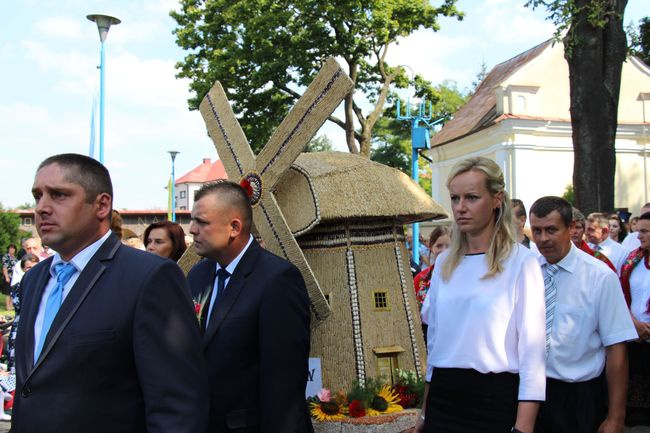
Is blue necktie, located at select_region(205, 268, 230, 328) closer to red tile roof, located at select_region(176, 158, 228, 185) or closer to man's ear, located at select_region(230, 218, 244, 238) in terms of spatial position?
man's ear, located at select_region(230, 218, 244, 238)

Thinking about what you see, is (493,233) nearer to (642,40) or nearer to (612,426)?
(612,426)

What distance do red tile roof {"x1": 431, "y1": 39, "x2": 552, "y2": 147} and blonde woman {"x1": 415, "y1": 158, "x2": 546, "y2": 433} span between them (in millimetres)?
25615

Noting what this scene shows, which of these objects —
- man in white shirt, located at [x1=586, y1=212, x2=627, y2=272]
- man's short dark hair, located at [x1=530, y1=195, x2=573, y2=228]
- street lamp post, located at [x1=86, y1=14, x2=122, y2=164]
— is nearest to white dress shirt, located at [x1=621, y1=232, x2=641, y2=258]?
man in white shirt, located at [x1=586, y1=212, x2=627, y2=272]

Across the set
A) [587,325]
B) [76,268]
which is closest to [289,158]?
[587,325]

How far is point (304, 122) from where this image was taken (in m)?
5.09

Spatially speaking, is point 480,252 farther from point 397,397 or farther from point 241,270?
point 397,397

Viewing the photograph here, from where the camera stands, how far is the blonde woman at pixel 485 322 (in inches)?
108

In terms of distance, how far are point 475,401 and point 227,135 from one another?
11.8 ft

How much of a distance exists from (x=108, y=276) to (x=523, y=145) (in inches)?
1064

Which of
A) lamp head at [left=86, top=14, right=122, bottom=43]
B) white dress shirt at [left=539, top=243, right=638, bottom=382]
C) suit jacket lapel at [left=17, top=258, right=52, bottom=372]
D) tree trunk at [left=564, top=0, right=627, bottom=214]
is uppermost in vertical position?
lamp head at [left=86, top=14, right=122, bottom=43]

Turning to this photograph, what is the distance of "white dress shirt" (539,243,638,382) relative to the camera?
3.38 m

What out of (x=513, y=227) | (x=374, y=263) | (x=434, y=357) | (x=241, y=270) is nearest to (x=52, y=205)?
(x=241, y=270)

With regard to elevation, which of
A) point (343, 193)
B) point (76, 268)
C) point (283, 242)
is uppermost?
point (343, 193)

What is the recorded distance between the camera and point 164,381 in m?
2.20
